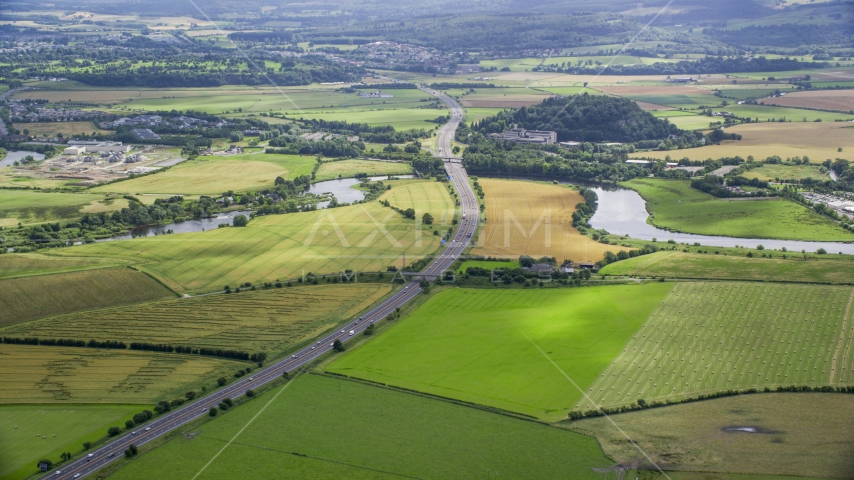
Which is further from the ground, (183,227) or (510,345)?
(183,227)

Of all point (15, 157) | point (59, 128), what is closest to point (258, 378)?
point (15, 157)

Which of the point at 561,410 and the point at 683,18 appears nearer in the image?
Answer: the point at 561,410

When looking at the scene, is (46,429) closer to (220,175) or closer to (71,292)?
(71,292)

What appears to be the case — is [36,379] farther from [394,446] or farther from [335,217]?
[335,217]

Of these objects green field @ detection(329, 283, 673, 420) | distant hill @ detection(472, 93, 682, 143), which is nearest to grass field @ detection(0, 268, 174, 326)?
green field @ detection(329, 283, 673, 420)

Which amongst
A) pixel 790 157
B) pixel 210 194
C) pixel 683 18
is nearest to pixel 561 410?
pixel 210 194

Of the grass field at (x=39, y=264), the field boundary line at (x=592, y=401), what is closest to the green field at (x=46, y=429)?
the grass field at (x=39, y=264)

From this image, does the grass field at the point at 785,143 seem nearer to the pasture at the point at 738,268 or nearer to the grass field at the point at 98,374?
the pasture at the point at 738,268
